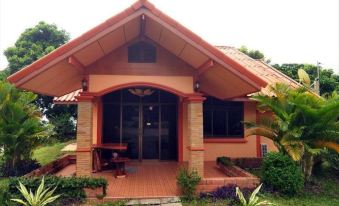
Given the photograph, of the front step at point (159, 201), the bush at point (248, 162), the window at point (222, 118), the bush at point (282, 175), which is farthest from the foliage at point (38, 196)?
the window at point (222, 118)

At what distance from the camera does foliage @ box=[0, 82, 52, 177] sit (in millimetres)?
9109

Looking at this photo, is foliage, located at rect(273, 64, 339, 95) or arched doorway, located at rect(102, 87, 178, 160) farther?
foliage, located at rect(273, 64, 339, 95)

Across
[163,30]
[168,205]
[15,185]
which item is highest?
[163,30]

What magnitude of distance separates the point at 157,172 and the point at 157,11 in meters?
5.60

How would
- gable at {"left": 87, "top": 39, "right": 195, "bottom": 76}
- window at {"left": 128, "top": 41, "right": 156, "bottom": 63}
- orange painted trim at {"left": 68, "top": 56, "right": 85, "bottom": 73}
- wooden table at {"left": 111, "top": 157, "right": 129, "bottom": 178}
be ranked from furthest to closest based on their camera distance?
wooden table at {"left": 111, "top": 157, "right": 129, "bottom": 178} → window at {"left": 128, "top": 41, "right": 156, "bottom": 63} → gable at {"left": 87, "top": 39, "right": 195, "bottom": 76} → orange painted trim at {"left": 68, "top": 56, "right": 85, "bottom": 73}

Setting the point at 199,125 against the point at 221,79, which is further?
the point at 221,79

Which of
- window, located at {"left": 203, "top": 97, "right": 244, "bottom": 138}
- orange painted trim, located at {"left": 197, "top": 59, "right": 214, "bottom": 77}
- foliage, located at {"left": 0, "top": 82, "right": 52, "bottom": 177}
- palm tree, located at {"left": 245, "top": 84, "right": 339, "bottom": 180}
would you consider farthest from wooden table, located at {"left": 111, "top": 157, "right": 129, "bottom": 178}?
window, located at {"left": 203, "top": 97, "right": 244, "bottom": 138}

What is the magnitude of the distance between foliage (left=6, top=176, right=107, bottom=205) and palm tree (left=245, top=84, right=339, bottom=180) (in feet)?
16.5

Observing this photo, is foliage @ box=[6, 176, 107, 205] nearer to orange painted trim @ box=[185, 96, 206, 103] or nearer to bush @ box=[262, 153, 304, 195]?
orange painted trim @ box=[185, 96, 206, 103]

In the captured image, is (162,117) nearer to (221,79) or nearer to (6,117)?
(221,79)

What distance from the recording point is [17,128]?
920cm

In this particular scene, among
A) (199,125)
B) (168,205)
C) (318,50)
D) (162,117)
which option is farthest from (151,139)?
(318,50)

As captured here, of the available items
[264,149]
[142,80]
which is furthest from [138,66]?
[264,149]

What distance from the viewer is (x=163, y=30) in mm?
7977
